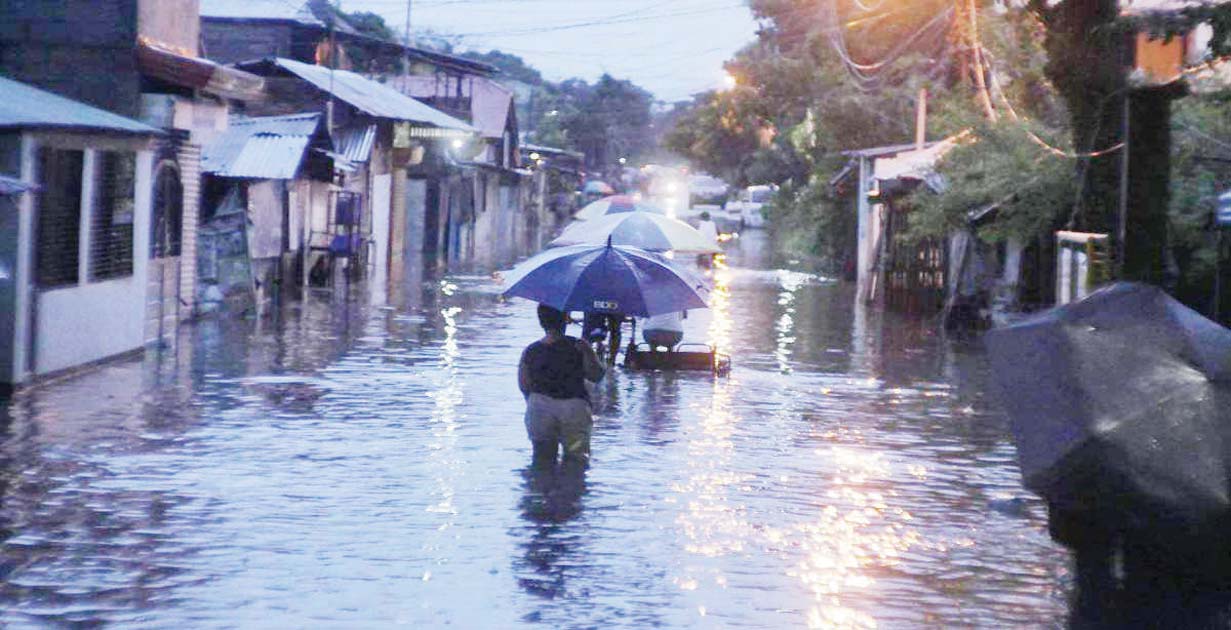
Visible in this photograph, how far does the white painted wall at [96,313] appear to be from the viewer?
1622 cm

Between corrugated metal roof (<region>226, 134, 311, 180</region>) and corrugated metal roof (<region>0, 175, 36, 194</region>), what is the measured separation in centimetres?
1230

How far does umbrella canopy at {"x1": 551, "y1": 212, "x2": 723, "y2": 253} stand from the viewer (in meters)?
19.5

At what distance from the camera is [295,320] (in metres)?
25.2

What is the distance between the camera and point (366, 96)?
3894cm

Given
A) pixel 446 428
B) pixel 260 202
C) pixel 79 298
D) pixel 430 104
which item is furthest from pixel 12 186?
pixel 430 104

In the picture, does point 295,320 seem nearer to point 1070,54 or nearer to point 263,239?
point 263,239

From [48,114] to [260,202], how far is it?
13764mm

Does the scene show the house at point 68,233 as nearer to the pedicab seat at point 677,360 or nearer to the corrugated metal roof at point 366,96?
the pedicab seat at point 677,360

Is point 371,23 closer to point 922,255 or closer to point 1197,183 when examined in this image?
point 922,255

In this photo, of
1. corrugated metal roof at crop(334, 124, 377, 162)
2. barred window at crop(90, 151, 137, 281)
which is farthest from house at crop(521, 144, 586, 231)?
barred window at crop(90, 151, 137, 281)

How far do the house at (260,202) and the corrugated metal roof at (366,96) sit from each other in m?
2.63

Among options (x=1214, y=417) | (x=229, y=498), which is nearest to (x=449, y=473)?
(x=229, y=498)

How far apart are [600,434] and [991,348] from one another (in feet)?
15.8

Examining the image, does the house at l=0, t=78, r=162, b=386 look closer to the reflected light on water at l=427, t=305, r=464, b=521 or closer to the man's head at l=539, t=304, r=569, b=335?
the reflected light on water at l=427, t=305, r=464, b=521
